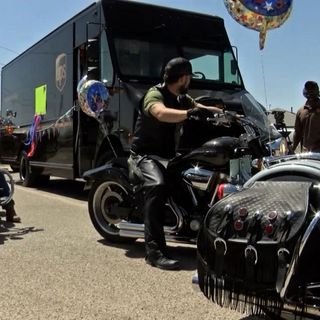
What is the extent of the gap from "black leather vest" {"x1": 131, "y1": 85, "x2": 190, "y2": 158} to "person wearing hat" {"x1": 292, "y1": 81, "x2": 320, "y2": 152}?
9.13 feet

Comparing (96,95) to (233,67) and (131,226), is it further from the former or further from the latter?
(131,226)

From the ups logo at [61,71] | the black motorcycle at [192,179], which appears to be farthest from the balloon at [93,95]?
the ups logo at [61,71]

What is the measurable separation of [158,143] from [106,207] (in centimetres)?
120

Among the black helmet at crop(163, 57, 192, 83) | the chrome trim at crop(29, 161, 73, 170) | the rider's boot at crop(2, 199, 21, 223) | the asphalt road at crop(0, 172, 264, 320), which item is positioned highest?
the black helmet at crop(163, 57, 192, 83)

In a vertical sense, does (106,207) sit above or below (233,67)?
below

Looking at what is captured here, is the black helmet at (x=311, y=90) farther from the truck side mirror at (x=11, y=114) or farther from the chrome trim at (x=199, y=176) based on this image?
the truck side mirror at (x=11, y=114)

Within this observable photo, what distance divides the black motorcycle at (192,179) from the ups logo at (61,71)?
14.0 feet

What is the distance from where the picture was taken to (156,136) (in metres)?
5.63

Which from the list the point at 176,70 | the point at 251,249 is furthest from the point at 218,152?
the point at 251,249

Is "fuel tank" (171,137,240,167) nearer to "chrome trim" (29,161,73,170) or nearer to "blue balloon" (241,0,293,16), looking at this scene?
"blue balloon" (241,0,293,16)

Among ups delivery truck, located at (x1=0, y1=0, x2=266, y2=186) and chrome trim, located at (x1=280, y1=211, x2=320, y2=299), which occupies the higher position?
ups delivery truck, located at (x1=0, y1=0, x2=266, y2=186)

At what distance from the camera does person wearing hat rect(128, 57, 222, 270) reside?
5.29 meters

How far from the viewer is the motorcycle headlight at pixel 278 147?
5.04m

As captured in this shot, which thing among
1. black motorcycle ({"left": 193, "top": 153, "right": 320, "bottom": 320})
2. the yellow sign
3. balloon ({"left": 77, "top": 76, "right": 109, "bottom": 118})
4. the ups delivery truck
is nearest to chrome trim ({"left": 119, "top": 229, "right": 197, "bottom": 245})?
black motorcycle ({"left": 193, "top": 153, "right": 320, "bottom": 320})
